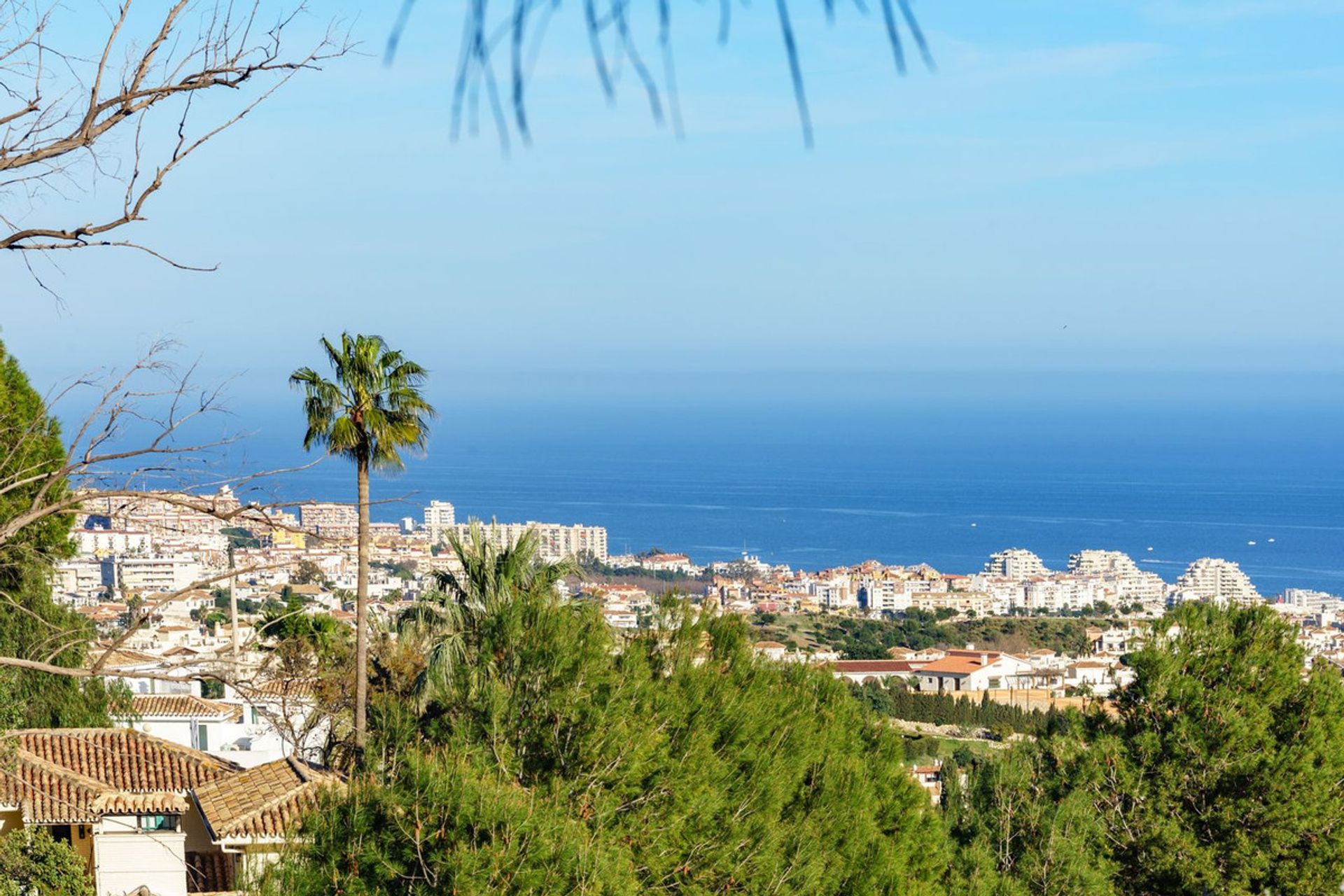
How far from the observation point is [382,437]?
1192 centimetres

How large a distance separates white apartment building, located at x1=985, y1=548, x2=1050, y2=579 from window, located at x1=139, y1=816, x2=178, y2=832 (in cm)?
7851

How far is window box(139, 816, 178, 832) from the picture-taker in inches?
464

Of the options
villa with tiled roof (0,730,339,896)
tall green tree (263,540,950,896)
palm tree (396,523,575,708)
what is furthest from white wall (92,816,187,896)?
tall green tree (263,540,950,896)

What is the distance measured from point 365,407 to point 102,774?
13.7ft

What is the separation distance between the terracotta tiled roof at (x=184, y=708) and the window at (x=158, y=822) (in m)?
9.24

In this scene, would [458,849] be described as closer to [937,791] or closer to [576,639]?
[576,639]

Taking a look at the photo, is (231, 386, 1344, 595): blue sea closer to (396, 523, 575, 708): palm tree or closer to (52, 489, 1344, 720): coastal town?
(52, 489, 1344, 720): coastal town

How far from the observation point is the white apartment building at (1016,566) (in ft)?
288

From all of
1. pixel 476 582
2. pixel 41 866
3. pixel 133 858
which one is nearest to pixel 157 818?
A: pixel 133 858

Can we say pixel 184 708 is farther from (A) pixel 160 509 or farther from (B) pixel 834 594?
(B) pixel 834 594

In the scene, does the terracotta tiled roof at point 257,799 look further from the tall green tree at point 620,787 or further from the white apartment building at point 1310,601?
the white apartment building at point 1310,601

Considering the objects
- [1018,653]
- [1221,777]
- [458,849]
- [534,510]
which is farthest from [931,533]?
[458,849]

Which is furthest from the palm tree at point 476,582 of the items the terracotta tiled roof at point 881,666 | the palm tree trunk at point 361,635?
the terracotta tiled roof at point 881,666

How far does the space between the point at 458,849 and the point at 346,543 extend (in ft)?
5.79
